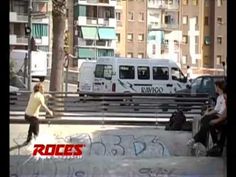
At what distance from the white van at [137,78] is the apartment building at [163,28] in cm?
275

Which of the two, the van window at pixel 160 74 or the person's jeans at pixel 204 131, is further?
the van window at pixel 160 74

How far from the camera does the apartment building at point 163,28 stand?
25.5ft

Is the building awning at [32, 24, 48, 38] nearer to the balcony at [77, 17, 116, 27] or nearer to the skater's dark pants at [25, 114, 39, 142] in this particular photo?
the balcony at [77, 17, 116, 27]

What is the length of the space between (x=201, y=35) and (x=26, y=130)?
2.78m

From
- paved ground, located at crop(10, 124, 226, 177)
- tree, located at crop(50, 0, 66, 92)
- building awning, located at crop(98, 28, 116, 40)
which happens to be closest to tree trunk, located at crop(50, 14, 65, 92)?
tree, located at crop(50, 0, 66, 92)

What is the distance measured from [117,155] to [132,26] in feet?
6.38

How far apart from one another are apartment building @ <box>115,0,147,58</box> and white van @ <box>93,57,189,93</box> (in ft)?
9.01

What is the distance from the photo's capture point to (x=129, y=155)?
7.67m

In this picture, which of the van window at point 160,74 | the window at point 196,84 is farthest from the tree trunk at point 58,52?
the van window at point 160,74

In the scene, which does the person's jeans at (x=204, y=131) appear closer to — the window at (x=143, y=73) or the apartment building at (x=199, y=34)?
the apartment building at (x=199, y=34)

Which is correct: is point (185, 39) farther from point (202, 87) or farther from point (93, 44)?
point (202, 87)
